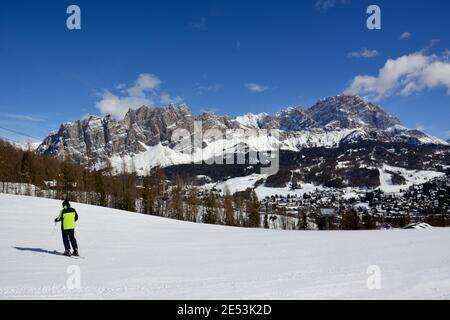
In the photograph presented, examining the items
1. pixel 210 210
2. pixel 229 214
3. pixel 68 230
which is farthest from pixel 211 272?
pixel 229 214

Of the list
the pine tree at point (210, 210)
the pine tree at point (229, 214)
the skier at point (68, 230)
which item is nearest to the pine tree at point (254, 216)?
the pine tree at point (229, 214)

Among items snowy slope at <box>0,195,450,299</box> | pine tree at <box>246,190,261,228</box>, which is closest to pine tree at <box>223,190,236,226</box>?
pine tree at <box>246,190,261,228</box>

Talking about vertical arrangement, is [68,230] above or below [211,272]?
above

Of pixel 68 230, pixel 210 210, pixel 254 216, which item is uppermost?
pixel 68 230

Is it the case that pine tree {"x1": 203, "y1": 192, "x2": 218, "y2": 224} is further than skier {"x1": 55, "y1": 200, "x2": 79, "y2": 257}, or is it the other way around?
pine tree {"x1": 203, "y1": 192, "x2": 218, "y2": 224}

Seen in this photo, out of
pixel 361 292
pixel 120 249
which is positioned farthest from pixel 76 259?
pixel 361 292

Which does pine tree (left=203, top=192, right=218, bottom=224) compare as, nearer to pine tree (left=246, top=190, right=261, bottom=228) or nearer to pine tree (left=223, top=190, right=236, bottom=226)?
pine tree (left=223, top=190, right=236, bottom=226)

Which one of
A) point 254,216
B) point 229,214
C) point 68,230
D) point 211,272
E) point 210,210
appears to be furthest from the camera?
point 229,214

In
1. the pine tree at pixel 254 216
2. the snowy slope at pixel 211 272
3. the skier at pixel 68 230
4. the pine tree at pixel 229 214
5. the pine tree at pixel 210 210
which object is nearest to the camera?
the snowy slope at pixel 211 272

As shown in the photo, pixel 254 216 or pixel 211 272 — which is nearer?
pixel 211 272

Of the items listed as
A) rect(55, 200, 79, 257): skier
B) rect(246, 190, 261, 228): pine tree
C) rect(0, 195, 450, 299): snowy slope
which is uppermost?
rect(55, 200, 79, 257): skier

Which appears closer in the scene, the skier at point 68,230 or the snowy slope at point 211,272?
the snowy slope at point 211,272

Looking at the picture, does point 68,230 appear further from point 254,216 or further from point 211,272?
point 254,216

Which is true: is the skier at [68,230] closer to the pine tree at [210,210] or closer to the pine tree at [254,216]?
the pine tree at [210,210]
